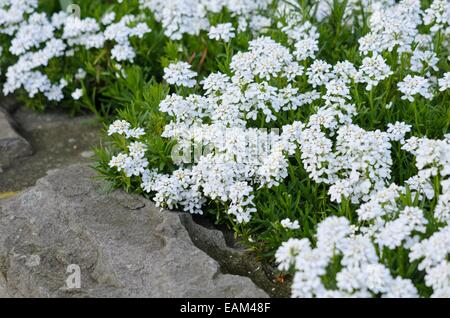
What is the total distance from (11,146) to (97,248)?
1.58 metres

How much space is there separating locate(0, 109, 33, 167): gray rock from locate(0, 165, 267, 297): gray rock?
2.33ft

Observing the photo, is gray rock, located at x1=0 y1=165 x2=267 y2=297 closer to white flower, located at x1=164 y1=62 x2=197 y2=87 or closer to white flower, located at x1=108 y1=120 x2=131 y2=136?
white flower, located at x1=108 y1=120 x2=131 y2=136

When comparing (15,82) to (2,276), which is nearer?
(2,276)

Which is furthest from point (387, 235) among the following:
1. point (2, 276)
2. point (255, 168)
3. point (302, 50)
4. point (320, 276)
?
point (2, 276)

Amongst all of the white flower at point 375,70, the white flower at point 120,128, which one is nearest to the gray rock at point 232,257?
the white flower at point 120,128

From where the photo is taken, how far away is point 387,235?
12.6 ft

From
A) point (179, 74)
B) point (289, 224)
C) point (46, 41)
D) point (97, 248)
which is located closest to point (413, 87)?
point (289, 224)

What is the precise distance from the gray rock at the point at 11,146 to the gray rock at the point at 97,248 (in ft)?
2.33

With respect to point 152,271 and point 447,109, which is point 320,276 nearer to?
point 152,271

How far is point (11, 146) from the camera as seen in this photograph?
221 inches

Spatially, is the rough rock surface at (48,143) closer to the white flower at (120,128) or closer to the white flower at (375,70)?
the white flower at (120,128)

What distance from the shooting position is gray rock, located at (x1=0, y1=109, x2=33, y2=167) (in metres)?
5.56
